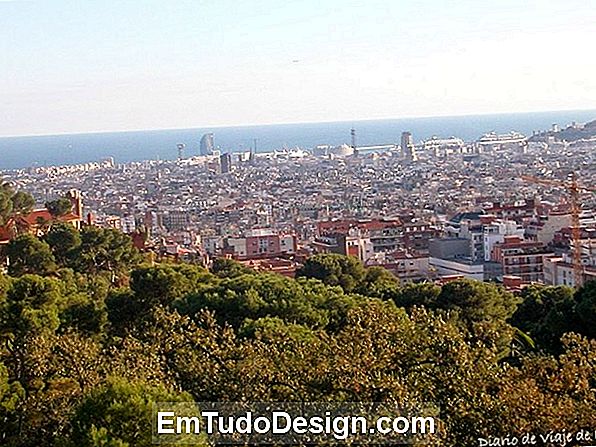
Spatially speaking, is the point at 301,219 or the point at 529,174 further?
the point at 529,174

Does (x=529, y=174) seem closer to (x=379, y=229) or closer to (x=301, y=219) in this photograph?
(x=301, y=219)

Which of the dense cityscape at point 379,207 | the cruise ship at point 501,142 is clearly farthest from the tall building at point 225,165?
the cruise ship at point 501,142

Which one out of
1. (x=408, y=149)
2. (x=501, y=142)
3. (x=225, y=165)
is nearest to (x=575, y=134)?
(x=501, y=142)

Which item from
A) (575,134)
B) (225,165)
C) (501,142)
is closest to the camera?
(225,165)

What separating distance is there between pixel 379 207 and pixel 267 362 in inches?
1512

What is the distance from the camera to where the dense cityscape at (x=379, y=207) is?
2492 centimetres

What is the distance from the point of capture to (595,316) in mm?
8500

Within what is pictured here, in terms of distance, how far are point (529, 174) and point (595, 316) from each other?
145 ft

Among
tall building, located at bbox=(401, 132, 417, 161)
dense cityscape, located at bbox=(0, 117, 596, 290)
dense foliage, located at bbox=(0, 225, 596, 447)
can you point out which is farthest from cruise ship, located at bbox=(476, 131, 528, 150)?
A: dense foliage, located at bbox=(0, 225, 596, 447)

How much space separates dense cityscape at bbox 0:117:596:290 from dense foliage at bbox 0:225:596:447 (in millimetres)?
7077

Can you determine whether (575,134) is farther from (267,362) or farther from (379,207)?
(267,362)

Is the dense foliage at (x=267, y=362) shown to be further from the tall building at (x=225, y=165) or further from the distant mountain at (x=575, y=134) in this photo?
the distant mountain at (x=575, y=134)

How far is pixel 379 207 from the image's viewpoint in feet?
144

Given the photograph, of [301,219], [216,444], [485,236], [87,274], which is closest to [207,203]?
[301,219]
